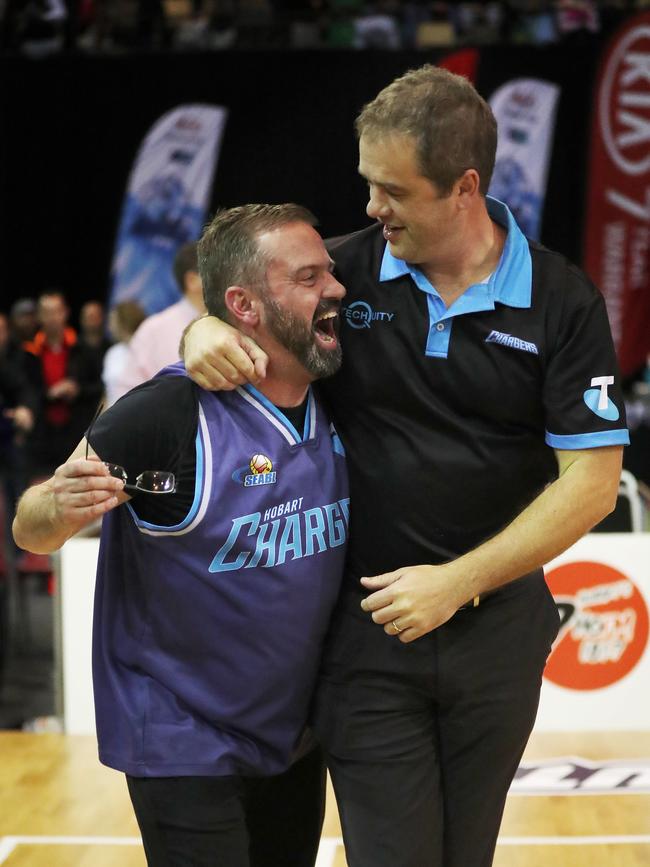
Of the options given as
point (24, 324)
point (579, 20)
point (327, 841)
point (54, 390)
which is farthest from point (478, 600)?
point (579, 20)

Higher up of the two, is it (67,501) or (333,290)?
(333,290)

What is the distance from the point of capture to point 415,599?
7.20 feet

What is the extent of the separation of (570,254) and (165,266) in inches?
160

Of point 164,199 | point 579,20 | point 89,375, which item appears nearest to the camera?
point 89,375

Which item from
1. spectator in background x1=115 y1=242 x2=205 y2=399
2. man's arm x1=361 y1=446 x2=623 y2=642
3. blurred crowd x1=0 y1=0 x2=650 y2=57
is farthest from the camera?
blurred crowd x1=0 y1=0 x2=650 y2=57

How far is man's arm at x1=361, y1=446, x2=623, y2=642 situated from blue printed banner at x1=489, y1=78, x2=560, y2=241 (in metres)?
10.2

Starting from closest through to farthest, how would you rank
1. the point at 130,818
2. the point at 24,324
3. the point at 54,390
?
the point at 130,818 → the point at 54,390 → the point at 24,324

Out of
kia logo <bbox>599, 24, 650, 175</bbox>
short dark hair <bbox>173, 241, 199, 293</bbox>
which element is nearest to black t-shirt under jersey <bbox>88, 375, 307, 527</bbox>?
short dark hair <bbox>173, 241, 199, 293</bbox>

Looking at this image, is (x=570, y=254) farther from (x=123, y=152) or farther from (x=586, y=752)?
(x=586, y=752)

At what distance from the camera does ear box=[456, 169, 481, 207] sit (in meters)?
2.25

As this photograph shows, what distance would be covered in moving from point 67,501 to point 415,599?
0.62 metres

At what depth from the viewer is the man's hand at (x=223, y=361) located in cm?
230

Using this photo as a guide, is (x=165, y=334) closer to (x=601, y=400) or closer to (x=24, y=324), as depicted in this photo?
(x=601, y=400)

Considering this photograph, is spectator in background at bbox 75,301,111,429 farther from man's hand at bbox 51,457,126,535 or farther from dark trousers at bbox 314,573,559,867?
man's hand at bbox 51,457,126,535
